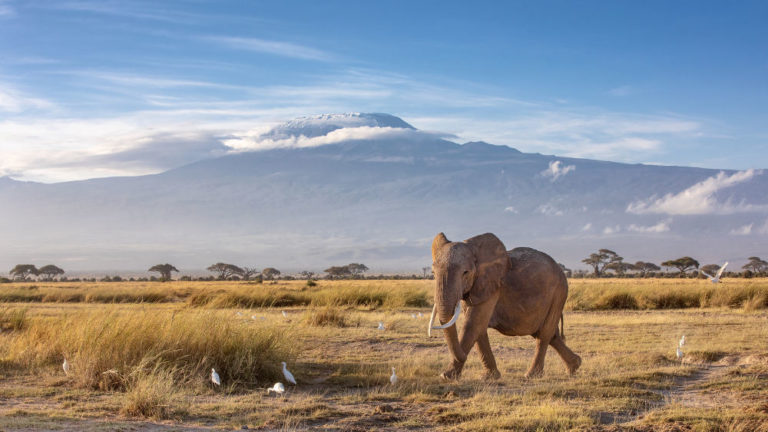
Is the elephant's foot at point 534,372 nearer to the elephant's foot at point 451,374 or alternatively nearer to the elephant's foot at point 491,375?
the elephant's foot at point 491,375

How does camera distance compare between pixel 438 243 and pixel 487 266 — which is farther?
pixel 438 243

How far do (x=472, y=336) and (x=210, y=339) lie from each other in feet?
12.6

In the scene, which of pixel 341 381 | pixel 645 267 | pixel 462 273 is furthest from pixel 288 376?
pixel 645 267

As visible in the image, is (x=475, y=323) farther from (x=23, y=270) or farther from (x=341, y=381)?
(x=23, y=270)

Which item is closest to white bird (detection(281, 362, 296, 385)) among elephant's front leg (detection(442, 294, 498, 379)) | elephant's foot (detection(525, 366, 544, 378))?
elephant's front leg (detection(442, 294, 498, 379))

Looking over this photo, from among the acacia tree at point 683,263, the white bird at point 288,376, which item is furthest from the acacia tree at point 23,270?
the white bird at point 288,376

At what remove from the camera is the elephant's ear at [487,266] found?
10406mm

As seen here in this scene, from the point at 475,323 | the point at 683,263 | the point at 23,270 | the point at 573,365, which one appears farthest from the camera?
the point at 23,270

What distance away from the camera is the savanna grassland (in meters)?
8.23

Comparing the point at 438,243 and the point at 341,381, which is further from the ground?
the point at 438,243

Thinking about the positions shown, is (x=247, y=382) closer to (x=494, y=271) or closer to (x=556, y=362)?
(x=494, y=271)

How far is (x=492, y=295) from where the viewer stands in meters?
10.5


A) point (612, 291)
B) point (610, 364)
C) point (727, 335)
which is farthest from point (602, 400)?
point (612, 291)

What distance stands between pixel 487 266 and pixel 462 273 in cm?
55
